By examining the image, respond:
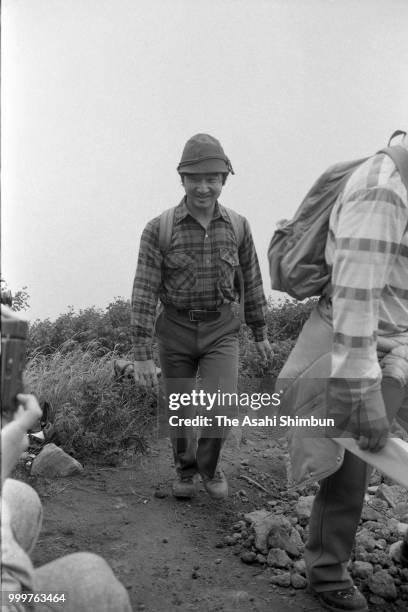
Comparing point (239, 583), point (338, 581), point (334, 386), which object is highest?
point (334, 386)

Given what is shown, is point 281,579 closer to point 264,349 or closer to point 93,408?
point 264,349

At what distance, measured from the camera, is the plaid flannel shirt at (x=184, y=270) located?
4.20 metres

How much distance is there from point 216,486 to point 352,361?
2123 mm

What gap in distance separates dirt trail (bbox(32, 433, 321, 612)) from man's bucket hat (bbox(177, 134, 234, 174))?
2.00 meters

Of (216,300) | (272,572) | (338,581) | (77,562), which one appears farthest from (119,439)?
(77,562)

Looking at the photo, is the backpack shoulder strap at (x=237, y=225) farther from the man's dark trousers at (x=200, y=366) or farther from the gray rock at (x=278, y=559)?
the gray rock at (x=278, y=559)

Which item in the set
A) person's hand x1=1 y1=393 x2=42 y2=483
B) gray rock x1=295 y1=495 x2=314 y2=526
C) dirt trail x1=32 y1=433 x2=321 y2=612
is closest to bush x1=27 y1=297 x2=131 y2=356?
dirt trail x1=32 y1=433 x2=321 y2=612

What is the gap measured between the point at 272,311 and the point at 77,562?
20.9 ft

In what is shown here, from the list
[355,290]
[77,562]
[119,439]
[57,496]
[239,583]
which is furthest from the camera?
[119,439]

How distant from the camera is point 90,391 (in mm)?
5020

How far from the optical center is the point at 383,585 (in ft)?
10.7

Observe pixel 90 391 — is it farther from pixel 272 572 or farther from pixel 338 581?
pixel 338 581

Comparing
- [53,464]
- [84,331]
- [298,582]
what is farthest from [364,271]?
[84,331]

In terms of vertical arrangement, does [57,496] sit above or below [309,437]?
below
